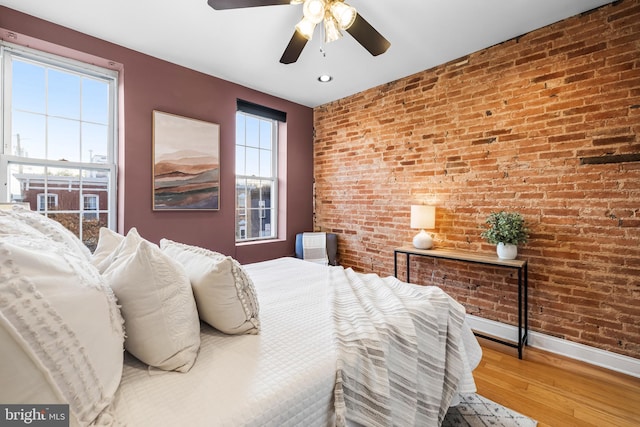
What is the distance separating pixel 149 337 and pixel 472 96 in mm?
3347

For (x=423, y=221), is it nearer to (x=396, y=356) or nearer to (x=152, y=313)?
(x=396, y=356)

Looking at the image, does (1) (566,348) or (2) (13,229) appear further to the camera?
(1) (566,348)

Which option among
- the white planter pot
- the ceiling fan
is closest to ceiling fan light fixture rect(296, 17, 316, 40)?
the ceiling fan

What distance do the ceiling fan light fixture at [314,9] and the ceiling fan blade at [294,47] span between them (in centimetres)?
26

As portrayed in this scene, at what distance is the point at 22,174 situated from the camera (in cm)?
250

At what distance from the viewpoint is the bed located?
31.4 inches

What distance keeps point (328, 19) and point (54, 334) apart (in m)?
2.14

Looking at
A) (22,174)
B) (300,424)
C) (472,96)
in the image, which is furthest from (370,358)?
(22,174)

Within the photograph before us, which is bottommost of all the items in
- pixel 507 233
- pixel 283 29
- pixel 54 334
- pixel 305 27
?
pixel 54 334

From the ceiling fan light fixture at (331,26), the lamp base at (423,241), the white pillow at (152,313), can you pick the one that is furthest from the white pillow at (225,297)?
the lamp base at (423,241)

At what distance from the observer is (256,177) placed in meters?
4.12

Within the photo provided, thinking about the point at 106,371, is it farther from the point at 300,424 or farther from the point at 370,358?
the point at 370,358

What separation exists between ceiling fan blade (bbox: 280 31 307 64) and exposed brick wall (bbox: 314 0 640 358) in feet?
5.64

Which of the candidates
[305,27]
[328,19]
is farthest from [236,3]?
[328,19]
